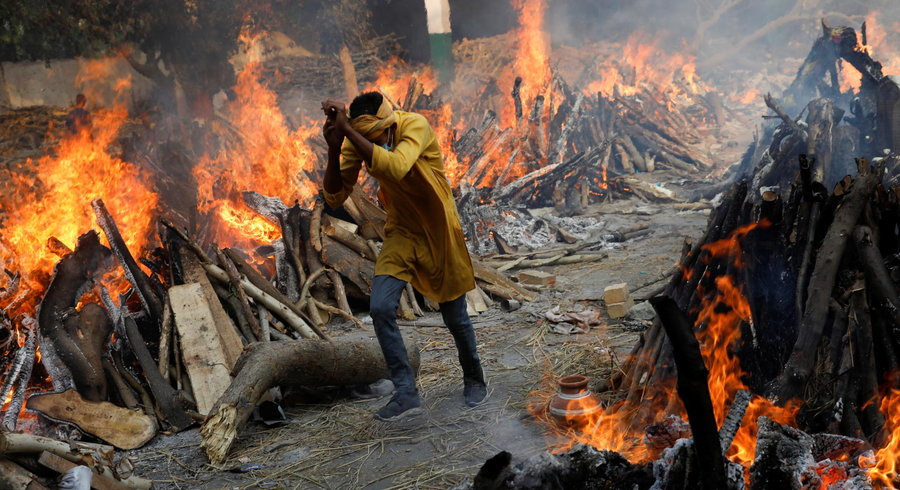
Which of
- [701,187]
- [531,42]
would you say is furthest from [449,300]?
[531,42]

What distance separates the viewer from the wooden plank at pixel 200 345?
4742mm

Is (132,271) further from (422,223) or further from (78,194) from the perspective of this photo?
(78,194)

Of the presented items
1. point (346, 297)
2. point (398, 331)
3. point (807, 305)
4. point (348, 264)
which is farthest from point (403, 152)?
point (346, 297)

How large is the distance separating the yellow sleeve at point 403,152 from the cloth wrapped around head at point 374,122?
0.10 meters

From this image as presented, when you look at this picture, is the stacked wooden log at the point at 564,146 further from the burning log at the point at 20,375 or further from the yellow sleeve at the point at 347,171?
the burning log at the point at 20,375

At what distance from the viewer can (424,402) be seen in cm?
462

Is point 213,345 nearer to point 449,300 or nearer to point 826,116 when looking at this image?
point 449,300

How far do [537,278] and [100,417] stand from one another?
5.16m

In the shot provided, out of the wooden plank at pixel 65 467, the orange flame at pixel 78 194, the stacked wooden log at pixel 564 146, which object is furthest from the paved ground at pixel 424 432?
the stacked wooden log at pixel 564 146

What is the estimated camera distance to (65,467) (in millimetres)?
3082

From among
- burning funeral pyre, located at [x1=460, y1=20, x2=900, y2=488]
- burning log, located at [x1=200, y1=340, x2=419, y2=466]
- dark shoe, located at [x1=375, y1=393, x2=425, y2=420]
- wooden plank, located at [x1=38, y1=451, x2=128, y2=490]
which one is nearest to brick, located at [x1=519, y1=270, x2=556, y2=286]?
burning log, located at [x1=200, y1=340, x2=419, y2=466]

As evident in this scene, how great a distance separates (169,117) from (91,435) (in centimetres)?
962

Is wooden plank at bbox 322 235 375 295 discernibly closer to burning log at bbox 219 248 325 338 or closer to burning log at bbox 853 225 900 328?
burning log at bbox 219 248 325 338

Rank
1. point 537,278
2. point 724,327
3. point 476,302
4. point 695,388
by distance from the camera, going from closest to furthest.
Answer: point 695,388 → point 724,327 → point 476,302 → point 537,278
